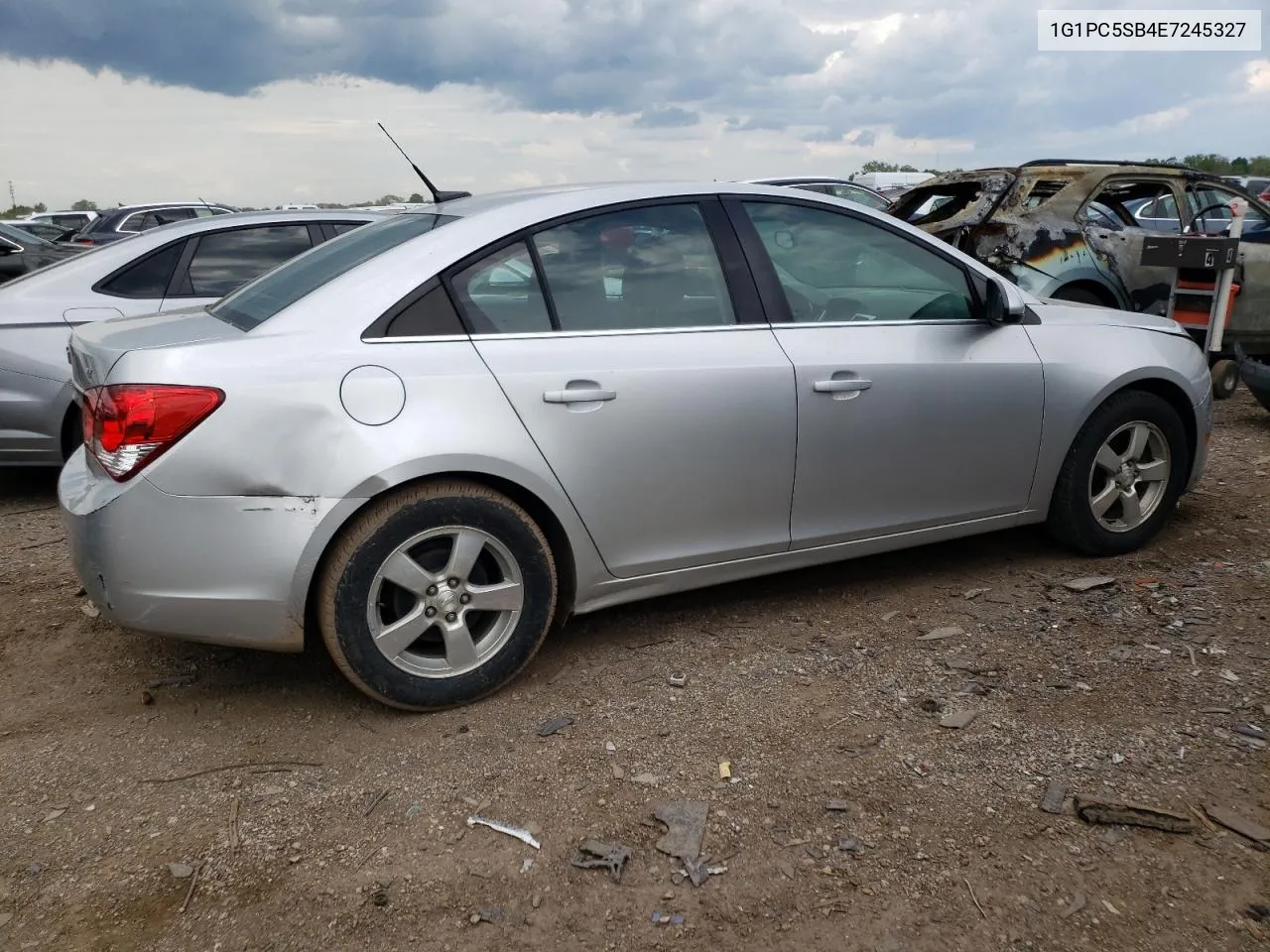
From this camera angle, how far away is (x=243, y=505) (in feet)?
9.80

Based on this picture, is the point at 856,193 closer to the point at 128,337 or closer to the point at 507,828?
→ the point at 128,337

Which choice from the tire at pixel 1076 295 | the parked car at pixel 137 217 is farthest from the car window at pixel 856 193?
the parked car at pixel 137 217

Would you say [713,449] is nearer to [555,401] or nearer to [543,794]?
[555,401]

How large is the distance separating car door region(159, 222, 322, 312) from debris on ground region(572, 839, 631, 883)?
4355mm

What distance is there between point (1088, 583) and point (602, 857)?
8.44 feet

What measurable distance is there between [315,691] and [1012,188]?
656cm

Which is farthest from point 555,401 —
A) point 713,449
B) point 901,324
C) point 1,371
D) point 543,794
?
point 1,371

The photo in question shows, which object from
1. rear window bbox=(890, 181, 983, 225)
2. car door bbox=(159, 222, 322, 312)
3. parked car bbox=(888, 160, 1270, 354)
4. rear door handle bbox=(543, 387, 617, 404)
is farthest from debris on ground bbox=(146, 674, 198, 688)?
rear window bbox=(890, 181, 983, 225)

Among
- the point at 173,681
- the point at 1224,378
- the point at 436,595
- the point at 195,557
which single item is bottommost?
the point at 173,681

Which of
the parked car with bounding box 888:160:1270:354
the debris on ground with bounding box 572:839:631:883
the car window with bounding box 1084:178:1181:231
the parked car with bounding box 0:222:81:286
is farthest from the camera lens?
the parked car with bounding box 0:222:81:286

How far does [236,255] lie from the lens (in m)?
6.35

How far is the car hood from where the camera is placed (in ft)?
14.4

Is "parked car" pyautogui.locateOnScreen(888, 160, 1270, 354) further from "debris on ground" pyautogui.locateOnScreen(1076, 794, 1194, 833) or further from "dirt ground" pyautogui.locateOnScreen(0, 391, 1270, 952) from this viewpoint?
"debris on ground" pyautogui.locateOnScreen(1076, 794, 1194, 833)

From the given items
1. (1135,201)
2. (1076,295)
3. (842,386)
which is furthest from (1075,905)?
(1135,201)
